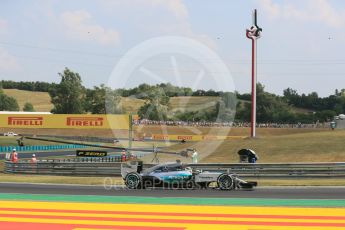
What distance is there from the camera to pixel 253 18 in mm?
46781

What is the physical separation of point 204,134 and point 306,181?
5291cm

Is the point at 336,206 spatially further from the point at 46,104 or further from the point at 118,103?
the point at 46,104

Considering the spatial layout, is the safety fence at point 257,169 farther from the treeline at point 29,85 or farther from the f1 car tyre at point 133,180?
the treeline at point 29,85

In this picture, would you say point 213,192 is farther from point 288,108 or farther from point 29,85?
point 29,85

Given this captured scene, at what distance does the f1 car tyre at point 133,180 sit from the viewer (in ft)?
65.7

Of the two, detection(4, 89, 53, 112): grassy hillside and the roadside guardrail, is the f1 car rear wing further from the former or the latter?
detection(4, 89, 53, 112): grassy hillside

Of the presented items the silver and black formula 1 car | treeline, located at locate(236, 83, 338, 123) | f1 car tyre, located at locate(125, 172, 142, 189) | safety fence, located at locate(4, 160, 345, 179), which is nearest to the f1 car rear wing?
the silver and black formula 1 car

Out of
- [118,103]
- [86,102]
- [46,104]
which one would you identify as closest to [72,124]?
[118,103]

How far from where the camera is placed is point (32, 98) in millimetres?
159000

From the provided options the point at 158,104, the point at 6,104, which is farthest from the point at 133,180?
the point at 6,104

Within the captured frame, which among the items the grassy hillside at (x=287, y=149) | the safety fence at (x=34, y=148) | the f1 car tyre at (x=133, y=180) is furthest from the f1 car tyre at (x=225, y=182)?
the safety fence at (x=34, y=148)

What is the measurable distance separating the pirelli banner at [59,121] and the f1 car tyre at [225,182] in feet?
122

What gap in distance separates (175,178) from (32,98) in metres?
147

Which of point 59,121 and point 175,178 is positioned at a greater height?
point 59,121
